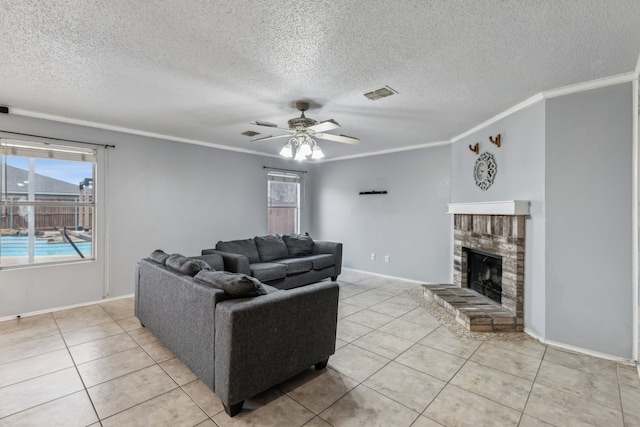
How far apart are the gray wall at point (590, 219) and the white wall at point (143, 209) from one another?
4.71 meters

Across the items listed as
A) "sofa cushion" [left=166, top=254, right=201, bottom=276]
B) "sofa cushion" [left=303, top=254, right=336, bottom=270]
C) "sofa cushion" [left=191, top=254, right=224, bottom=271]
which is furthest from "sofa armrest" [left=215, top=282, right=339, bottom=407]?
"sofa cushion" [left=303, top=254, right=336, bottom=270]

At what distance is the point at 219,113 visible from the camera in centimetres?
361

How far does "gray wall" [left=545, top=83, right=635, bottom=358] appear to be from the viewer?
261 centimetres

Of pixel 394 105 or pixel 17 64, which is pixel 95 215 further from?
pixel 394 105


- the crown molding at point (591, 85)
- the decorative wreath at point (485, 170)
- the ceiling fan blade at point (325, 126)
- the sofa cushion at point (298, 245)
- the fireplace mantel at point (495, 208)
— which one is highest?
the crown molding at point (591, 85)

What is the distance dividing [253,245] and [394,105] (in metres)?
3.04

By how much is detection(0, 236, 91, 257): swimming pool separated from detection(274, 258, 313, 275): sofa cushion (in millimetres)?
2717

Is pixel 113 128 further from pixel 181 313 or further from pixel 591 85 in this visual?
pixel 591 85

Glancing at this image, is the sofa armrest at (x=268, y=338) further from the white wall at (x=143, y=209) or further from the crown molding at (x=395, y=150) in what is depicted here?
the crown molding at (x=395, y=150)

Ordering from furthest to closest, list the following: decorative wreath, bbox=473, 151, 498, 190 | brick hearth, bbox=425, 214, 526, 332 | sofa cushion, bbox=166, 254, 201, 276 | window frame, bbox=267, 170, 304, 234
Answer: window frame, bbox=267, 170, 304, 234, decorative wreath, bbox=473, 151, 498, 190, brick hearth, bbox=425, 214, 526, 332, sofa cushion, bbox=166, 254, 201, 276

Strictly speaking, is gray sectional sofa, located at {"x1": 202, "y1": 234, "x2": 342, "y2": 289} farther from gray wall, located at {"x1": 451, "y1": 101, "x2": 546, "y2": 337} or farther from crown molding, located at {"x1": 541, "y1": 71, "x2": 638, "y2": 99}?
crown molding, located at {"x1": 541, "y1": 71, "x2": 638, "y2": 99}


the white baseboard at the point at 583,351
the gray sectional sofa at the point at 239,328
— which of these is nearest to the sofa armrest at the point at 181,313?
the gray sectional sofa at the point at 239,328

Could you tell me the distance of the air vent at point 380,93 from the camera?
2.84m

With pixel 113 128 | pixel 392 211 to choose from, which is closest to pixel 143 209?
pixel 113 128
